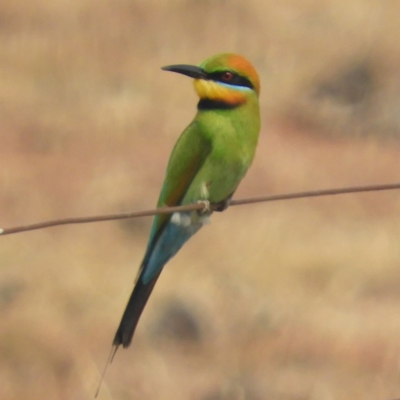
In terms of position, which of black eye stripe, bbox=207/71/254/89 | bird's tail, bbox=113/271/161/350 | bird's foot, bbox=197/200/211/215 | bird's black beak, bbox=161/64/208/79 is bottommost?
bird's tail, bbox=113/271/161/350

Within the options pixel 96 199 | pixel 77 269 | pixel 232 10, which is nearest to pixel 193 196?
pixel 77 269

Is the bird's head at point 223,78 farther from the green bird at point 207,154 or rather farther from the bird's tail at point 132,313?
the bird's tail at point 132,313

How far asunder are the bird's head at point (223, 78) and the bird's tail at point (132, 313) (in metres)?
0.49

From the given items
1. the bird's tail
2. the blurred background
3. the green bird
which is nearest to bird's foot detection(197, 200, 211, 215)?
the green bird

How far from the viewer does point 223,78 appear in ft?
7.22

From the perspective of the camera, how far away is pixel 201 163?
7.28 ft

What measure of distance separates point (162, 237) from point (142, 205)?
4.39 meters

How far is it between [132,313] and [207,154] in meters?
0.45

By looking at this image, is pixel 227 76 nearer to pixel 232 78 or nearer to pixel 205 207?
pixel 232 78

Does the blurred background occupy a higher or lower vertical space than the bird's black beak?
lower

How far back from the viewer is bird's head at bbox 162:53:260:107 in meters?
2.19

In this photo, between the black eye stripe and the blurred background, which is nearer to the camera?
the black eye stripe

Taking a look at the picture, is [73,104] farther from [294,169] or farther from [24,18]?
[294,169]

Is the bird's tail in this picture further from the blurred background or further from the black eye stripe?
the blurred background
